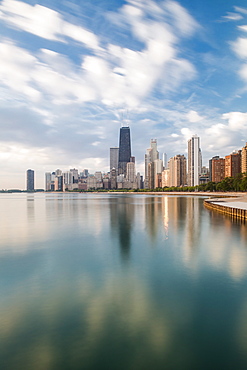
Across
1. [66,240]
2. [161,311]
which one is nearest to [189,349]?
[161,311]

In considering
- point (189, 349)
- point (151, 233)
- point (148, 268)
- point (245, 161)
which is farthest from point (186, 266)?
point (245, 161)

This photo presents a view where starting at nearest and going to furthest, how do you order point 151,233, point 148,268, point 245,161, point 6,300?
1. point 6,300
2. point 148,268
3. point 151,233
4. point 245,161

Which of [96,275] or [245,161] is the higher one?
[245,161]

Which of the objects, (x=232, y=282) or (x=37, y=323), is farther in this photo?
(x=232, y=282)

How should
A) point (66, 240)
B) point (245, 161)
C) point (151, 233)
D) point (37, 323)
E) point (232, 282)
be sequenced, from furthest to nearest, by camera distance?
point (245, 161) → point (151, 233) → point (66, 240) → point (232, 282) → point (37, 323)

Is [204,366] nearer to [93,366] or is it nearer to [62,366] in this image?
[93,366]

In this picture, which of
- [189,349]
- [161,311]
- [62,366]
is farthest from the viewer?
[161,311]

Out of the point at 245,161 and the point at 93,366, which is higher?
the point at 245,161

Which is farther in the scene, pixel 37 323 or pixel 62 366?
pixel 37 323

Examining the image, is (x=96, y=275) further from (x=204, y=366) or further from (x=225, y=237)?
(x=225, y=237)

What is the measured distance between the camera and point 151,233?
2980 cm

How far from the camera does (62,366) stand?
282 inches

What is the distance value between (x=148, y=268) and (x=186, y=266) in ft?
8.14

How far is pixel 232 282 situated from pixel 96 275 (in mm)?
7341
